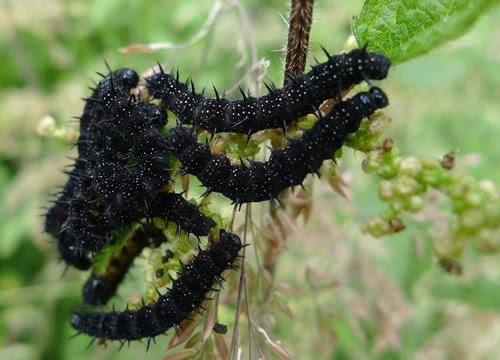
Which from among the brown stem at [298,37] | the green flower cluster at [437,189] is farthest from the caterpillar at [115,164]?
the green flower cluster at [437,189]

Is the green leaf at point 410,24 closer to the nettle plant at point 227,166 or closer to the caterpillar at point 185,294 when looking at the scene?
the nettle plant at point 227,166

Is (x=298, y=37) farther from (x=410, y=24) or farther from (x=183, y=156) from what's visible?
(x=183, y=156)

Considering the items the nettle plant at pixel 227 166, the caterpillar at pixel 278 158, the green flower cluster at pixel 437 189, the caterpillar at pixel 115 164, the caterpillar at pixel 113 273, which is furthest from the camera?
the caterpillar at pixel 113 273

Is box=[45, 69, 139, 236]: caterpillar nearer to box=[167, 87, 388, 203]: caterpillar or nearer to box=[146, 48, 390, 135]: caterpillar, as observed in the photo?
box=[146, 48, 390, 135]: caterpillar

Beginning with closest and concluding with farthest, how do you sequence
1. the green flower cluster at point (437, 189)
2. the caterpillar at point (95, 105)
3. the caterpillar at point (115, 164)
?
the green flower cluster at point (437, 189), the caterpillar at point (115, 164), the caterpillar at point (95, 105)

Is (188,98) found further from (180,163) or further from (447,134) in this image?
(447,134)

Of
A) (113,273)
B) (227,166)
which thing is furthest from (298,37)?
(113,273)
